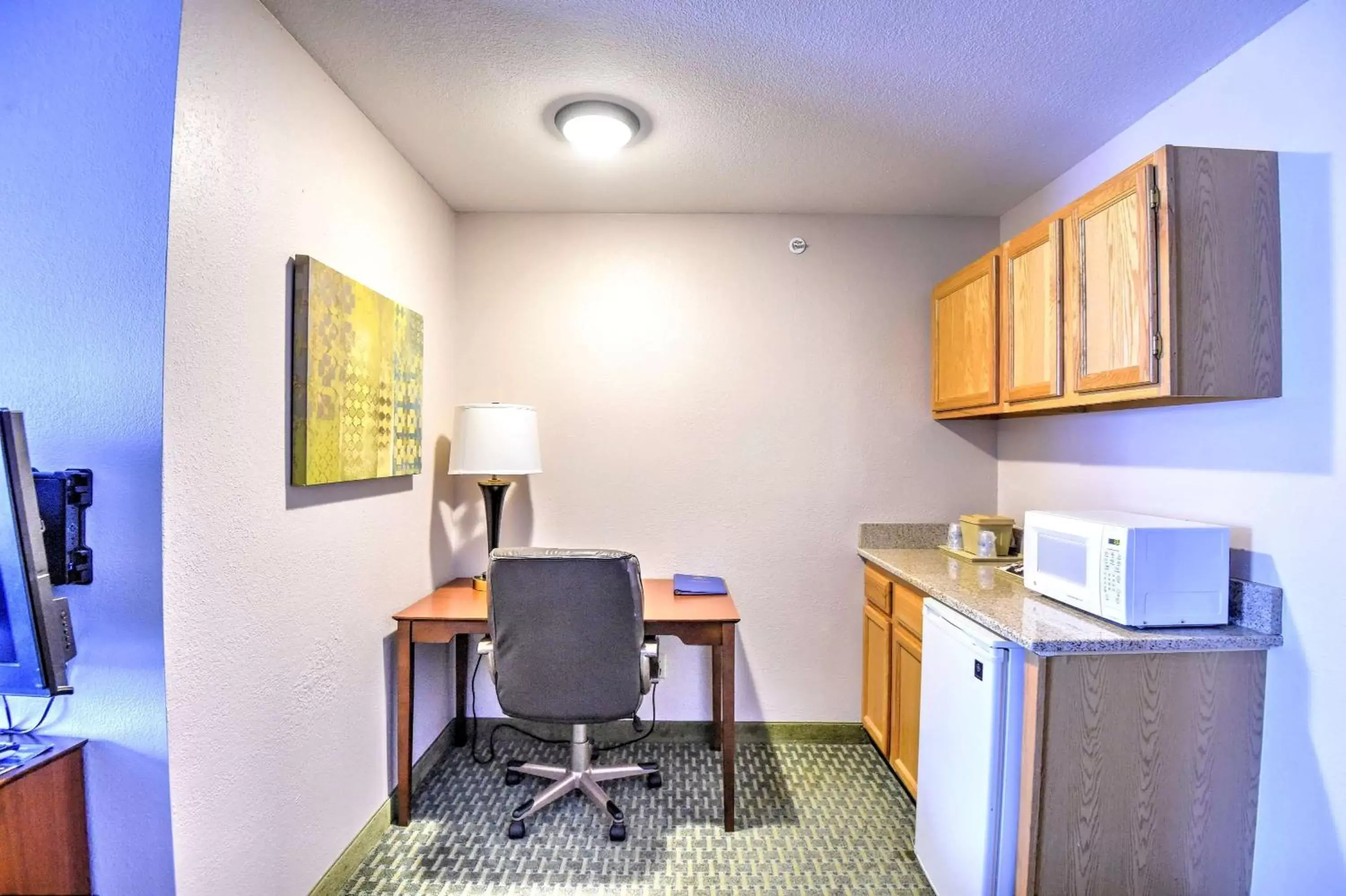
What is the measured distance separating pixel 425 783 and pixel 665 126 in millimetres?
2688

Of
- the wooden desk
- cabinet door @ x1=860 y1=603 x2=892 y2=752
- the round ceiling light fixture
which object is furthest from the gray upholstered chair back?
the round ceiling light fixture

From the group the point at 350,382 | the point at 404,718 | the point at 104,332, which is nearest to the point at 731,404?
the point at 350,382

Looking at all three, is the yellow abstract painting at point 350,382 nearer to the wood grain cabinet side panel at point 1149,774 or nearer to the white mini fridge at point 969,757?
the white mini fridge at point 969,757

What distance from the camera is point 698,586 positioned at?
8.38 ft

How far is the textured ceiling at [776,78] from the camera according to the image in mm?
1480

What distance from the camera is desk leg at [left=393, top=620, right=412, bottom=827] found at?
6.93ft

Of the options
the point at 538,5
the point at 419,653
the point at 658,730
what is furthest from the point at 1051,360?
the point at 419,653

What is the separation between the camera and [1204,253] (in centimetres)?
151

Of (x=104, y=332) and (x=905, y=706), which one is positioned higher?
(x=104, y=332)

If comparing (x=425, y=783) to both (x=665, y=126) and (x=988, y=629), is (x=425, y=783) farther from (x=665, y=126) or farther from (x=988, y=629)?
(x=665, y=126)

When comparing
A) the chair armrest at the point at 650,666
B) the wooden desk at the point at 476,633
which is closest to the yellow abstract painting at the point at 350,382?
the wooden desk at the point at 476,633

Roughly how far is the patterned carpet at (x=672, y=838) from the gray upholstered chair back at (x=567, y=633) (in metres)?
0.47

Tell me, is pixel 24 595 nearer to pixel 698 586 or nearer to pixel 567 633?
pixel 567 633

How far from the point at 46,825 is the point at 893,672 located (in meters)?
2.45
